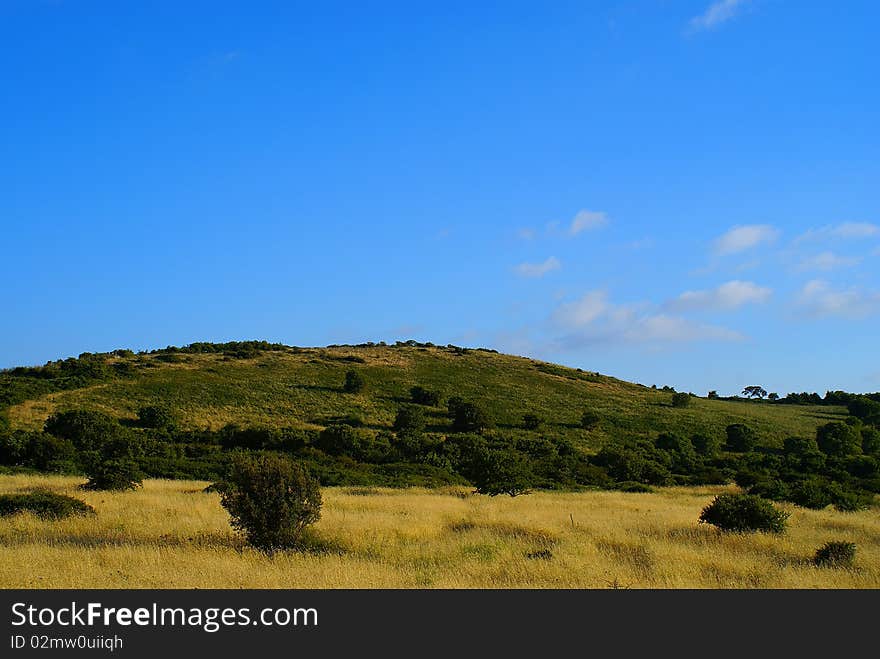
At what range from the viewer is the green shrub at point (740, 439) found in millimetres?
66000

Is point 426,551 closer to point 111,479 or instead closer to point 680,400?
point 111,479

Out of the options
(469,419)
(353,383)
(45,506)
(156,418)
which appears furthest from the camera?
(353,383)

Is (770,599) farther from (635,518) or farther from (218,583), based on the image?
(635,518)

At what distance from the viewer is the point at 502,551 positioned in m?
15.4

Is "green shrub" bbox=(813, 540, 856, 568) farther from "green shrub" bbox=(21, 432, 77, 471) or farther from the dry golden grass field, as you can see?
"green shrub" bbox=(21, 432, 77, 471)

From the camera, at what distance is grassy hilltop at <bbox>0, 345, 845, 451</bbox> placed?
6197cm

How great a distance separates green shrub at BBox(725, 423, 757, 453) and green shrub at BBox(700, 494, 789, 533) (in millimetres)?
48886

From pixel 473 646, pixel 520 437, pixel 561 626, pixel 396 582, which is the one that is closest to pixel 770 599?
pixel 561 626

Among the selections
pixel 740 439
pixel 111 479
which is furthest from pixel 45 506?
pixel 740 439

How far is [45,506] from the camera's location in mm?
19141

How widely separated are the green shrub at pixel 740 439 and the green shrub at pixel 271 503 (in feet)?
189

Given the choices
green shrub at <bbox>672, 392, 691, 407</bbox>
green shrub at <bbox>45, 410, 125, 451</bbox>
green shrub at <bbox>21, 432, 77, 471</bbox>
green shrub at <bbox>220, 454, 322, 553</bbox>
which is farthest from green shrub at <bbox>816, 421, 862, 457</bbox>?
green shrub at <bbox>220, 454, 322, 553</bbox>

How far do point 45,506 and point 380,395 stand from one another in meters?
55.1

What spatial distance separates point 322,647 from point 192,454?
4003 centimetres
